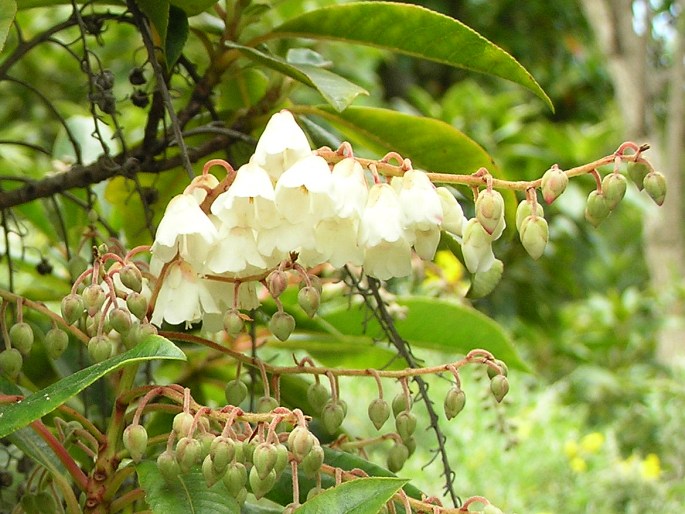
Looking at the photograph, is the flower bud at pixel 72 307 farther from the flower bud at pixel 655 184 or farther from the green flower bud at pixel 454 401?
the flower bud at pixel 655 184

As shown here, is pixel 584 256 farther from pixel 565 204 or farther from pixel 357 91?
pixel 357 91

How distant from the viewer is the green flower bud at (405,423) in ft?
2.46

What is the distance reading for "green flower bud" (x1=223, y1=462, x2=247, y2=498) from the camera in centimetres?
61

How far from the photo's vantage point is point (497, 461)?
2.36 m

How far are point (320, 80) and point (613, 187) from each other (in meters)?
0.30

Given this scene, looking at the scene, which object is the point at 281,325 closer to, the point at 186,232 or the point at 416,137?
the point at 186,232

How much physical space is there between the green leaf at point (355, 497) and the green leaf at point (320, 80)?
0.30m

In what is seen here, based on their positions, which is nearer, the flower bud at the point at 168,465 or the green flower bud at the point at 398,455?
the flower bud at the point at 168,465

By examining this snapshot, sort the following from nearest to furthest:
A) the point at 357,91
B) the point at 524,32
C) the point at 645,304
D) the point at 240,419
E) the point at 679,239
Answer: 1. the point at 240,419
2. the point at 357,91
3. the point at 645,304
4. the point at 679,239
5. the point at 524,32

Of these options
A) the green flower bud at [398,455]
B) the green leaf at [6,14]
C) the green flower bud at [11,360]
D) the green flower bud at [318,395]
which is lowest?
the green flower bud at [398,455]

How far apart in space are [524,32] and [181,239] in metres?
5.56

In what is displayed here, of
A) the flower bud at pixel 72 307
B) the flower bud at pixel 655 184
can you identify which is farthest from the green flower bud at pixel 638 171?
the flower bud at pixel 72 307

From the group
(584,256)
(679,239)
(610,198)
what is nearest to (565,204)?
(584,256)

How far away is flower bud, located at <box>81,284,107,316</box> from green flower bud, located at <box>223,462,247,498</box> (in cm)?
Answer: 14
